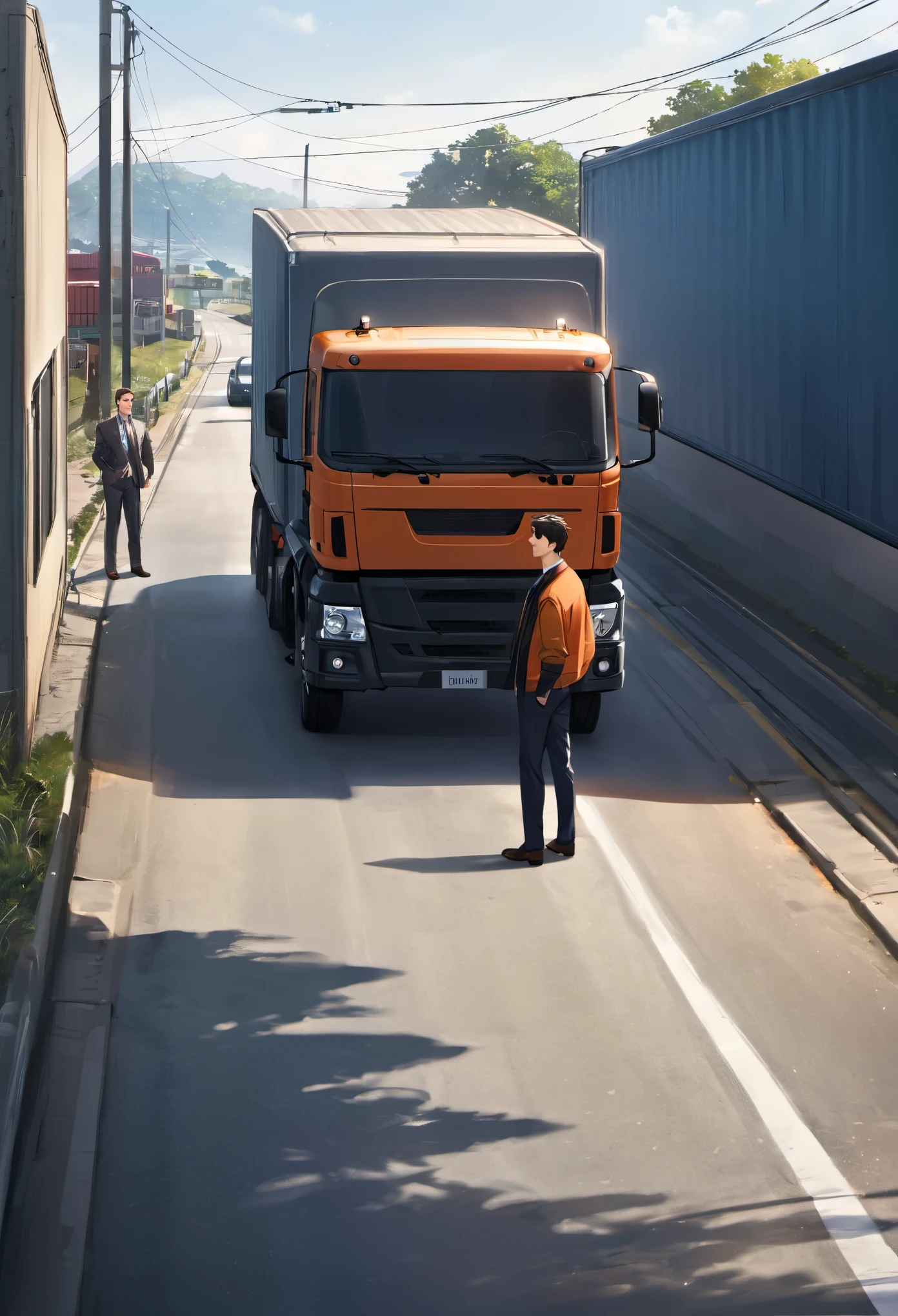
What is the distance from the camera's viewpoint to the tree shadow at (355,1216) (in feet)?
17.4

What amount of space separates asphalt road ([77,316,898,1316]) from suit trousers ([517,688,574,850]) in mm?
401

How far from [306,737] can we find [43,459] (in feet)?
10.8

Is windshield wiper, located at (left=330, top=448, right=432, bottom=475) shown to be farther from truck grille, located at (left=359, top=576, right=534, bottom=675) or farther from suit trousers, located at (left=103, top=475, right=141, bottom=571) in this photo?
suit trousers, located at (left=103, top=475, right=141, bottom=571)

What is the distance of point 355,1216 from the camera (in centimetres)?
575

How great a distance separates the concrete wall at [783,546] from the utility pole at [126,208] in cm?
1897

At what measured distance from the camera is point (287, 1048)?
7.08 meters

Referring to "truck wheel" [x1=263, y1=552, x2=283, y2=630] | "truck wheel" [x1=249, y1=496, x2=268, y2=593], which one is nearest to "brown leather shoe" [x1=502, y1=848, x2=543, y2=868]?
"truck wheel" [x1=263, y1=552, x2=283, y2=630]

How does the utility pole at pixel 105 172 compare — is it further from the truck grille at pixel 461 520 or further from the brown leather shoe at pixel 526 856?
the brown leather shoe at pixel 526 856

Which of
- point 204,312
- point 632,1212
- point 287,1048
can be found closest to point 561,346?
point 287,1048

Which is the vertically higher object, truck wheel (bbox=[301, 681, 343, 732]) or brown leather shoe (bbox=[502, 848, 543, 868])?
truck wheel (bbox=[301, 681, 343, 732])

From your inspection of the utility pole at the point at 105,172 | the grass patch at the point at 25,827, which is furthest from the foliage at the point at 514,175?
the grass patch at the point at 25,827

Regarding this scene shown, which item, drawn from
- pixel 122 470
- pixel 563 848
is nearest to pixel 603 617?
pixel 563 848

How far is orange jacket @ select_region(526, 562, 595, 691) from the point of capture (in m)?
9.07

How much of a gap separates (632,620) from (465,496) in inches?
219
